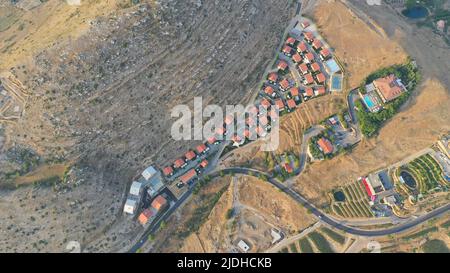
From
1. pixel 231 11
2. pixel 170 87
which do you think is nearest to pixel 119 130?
pixel 170 87

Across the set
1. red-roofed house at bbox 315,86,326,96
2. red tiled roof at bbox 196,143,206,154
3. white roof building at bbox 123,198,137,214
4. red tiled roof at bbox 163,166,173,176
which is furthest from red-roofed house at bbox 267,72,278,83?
→ white roof building at bbox 123,198,137,214

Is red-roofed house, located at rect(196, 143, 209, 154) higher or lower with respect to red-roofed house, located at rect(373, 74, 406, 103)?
higher

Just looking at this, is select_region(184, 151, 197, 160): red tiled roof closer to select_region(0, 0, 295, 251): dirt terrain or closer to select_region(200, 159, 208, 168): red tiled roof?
select_region(0, 0, 295, 251): dirt terrain

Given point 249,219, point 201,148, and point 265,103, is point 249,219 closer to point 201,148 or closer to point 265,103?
point 201,148

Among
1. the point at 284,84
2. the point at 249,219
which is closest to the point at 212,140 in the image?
the point at 249,219

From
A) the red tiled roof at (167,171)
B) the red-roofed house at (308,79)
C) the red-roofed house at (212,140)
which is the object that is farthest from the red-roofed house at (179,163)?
the red-roofed house at (308,79)

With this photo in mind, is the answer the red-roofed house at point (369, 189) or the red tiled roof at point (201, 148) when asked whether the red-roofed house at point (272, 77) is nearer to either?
the red tiled roof at point (201, 148)

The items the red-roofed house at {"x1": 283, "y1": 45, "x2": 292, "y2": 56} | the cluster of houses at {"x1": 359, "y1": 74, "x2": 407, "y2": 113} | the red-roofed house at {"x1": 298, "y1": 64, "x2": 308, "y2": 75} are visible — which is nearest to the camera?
the cluster of houses at {"x1": 359, "y1": 74, "x2": 407, "y2": 113}
